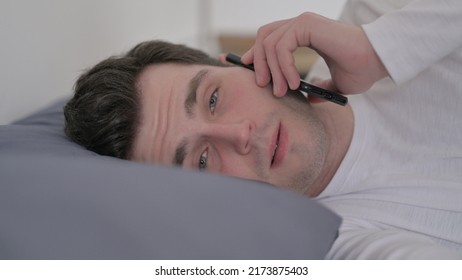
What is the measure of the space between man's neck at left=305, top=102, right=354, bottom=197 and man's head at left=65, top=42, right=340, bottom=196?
46 millimetres

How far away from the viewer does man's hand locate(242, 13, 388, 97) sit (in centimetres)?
88

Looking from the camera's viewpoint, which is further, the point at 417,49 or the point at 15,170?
the point at 417,49

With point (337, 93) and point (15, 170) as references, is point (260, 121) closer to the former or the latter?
point (337, 93)

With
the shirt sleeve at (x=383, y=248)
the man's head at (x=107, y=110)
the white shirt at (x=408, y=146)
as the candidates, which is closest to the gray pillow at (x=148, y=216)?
the shirt sleeve at (x=383, y=248)

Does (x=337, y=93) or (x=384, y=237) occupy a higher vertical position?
(x=337, y=93)

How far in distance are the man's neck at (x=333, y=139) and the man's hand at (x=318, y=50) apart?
105 millimetres

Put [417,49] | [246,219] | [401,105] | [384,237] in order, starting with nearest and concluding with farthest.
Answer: [246,219]
[384,237]
[417,49]
[401,105]

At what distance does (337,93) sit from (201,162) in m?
0.31

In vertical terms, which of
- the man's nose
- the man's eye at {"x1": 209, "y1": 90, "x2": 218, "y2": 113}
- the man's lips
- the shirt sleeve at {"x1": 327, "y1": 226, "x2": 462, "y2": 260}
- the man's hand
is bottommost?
the shirt sleeve at {"x1": 327, "y1": 226, "x2": 462, "y2": 260}

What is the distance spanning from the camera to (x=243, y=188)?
1.83ft

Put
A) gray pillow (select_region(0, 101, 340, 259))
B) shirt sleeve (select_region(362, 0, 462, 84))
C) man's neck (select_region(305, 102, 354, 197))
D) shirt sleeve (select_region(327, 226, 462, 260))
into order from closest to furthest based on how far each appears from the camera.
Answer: gray pillow (select_region(0, 101, 340, 259)), shirt sleeve (select_region(327, 226, 462, 260)), shirt sleeve (select_region(362, 0, 462, 84)), man's neck (select_region(305, 102, 354, 197))

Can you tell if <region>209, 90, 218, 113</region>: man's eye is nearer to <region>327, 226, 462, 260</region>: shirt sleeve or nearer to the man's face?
the man's face

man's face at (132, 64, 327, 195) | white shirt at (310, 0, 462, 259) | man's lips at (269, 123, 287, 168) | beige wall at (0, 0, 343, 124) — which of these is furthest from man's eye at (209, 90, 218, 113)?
beige wall at (0, 0, 343, 124)
